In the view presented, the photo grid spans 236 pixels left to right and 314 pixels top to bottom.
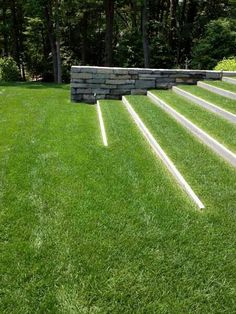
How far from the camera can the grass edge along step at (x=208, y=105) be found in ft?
19.8

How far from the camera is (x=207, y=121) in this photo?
606 cm

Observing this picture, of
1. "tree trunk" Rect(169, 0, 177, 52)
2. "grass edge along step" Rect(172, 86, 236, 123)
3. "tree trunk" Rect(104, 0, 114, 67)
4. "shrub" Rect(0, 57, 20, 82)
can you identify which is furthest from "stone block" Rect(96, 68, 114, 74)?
"tree trunk" Rect(169, 0, 177, 52)

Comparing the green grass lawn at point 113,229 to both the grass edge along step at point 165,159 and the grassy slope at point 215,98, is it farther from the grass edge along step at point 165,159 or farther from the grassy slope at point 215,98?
the grassy slope at point 215,98

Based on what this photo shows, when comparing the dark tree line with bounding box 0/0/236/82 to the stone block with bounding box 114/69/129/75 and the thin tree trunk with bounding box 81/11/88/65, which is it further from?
the stone block with bounding box 114/69/129/75

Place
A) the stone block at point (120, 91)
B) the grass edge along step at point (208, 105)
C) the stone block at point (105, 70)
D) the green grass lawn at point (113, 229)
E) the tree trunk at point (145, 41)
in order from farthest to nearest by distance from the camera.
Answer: the tree trunk at point (145, 41) < the stone block at point (120, 91) < the stone block at point (105, 70) < the grass edge along step at point (208, 105) < the green grass lawn at point (113, 229)

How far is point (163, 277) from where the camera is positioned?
107 inches

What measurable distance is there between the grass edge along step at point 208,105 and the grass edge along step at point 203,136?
0.68m

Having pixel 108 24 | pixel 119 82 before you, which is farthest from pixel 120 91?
pixel 108 24

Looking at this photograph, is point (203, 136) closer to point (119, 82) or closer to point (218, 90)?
point (218, 90)

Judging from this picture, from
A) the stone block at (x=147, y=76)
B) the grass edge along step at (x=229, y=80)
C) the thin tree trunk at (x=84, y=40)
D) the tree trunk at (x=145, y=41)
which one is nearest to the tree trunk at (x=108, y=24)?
the tree trunk at (x=145, y=41)

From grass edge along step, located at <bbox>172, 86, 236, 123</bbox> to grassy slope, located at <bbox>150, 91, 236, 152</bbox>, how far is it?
3.5 inches

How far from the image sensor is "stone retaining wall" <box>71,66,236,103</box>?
31.1 ft

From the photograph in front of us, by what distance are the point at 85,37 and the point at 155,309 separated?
2332 centimetres

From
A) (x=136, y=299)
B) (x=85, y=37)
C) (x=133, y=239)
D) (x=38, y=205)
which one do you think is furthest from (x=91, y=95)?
(x=85, y=37)
